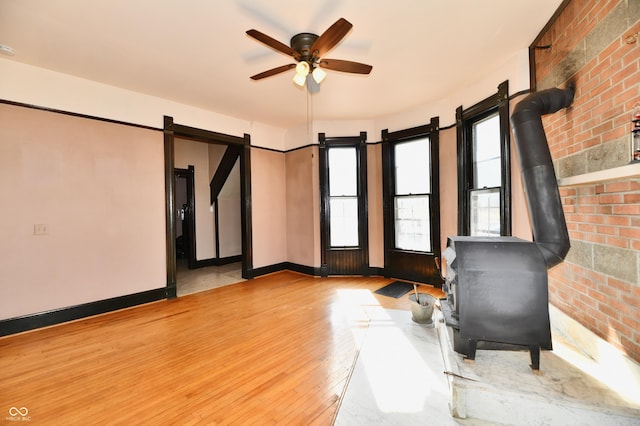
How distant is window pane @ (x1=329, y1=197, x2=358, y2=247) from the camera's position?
4.98m

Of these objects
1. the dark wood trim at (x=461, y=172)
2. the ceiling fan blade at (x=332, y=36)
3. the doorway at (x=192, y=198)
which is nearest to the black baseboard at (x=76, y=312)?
the doorway at (x=192, y=198)

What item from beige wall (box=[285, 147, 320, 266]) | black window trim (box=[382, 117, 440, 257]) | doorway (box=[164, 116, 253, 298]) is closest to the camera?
doorway (box=[164, 116, 253, 298])

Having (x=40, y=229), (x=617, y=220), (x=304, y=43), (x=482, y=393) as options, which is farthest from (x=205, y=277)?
(x=617, y=220)

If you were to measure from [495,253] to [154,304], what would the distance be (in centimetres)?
412

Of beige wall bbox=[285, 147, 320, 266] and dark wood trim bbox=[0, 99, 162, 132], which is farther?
beige wall bbox=[285, 147, 320, 266]

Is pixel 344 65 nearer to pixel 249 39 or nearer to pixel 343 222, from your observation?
pixel 249 39

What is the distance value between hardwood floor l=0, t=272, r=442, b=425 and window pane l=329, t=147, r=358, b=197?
2.13 m

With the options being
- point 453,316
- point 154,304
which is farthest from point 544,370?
point 154,304

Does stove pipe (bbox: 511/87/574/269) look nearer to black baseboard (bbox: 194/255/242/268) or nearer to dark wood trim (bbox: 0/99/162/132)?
dark wood trim (bbox: 0/99/162/132)

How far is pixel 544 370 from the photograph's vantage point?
5.42 ft

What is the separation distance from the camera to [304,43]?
2.42 metres

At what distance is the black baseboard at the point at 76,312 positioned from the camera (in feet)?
9.25

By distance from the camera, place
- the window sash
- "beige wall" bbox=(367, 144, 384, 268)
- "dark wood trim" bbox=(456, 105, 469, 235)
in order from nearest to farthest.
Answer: the window sash < "dark wood trim" bbox=(456, 105, 469, 235) < "beige wall" bbox=(367, 144, 384, 268)

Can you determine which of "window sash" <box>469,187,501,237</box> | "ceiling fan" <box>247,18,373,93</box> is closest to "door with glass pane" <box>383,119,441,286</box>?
"window sash" <box>469,187,501,237</box>
